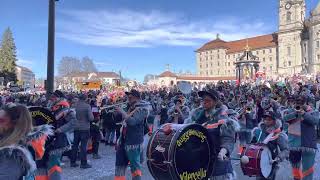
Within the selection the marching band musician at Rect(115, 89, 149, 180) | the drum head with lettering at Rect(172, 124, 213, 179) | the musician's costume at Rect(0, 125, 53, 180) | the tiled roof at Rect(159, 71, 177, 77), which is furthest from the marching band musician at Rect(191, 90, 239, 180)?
the tiled roof at Rect(159, 71, 177, 77)

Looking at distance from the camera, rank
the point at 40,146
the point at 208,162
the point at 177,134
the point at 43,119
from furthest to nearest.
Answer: the point at 43,119, the point at 208,162, the point at 177,134, the point at 40,146

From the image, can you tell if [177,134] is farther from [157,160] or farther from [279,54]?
[279,54]

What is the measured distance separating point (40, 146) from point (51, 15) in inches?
233

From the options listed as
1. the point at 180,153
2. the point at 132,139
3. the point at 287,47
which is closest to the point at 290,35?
the point at 287,47

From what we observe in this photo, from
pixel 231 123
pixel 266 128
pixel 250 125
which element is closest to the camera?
A: pixel 231 123

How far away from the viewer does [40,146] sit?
4.02 m

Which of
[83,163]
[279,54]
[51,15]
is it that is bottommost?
[83,163]

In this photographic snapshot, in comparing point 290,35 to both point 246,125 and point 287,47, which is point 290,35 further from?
point 246,125

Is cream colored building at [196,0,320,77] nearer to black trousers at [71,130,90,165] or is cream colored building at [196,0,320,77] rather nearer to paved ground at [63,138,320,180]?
paved ground at [63,138,320,180]

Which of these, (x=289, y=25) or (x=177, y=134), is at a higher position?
(x=289, y=25)

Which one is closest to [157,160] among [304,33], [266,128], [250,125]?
[266,128]

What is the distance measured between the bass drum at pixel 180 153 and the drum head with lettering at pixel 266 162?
1.66 m

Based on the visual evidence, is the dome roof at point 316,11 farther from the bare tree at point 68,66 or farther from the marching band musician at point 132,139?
the marching band musician at point 132,139

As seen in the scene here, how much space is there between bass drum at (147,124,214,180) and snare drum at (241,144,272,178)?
1.55 meters
